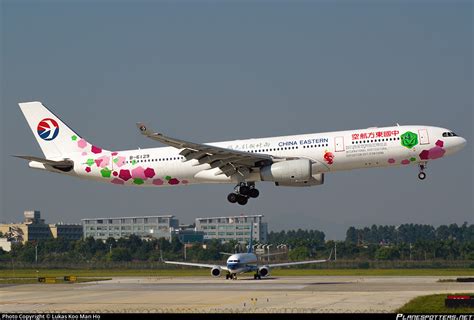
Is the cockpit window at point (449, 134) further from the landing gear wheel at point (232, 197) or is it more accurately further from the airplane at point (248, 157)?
the landing gear wheel at point (232, 197)

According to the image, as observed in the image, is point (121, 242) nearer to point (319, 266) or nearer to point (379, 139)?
point (319, 266)

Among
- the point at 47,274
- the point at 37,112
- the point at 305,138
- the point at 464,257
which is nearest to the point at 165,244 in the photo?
the point at 47,274

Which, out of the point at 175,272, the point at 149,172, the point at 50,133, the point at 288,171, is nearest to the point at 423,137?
the point at 288,171

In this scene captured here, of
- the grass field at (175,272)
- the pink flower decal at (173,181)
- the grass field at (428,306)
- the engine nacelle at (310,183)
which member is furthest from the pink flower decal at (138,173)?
the grass field at (175,272)

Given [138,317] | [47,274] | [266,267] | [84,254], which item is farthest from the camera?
[84,254]

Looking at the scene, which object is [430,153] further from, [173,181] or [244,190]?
[173,181]

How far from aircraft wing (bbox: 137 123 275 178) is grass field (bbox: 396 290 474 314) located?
1719 cm

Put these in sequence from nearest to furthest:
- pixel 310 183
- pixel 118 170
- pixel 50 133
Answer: pixel 310 183, pixel 118 170, pixel 50 133

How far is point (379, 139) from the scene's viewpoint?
65250 mm

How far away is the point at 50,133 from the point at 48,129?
0.62 metres

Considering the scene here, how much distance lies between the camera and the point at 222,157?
2677 inches

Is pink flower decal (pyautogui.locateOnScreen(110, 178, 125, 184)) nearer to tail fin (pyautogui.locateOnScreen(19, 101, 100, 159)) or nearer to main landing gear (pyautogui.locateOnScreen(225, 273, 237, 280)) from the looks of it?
tail fin (pyautogui.locateOnScreen(19, 101, 100, 159))

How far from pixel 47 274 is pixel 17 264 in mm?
16315

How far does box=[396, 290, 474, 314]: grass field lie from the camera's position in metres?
48.7
